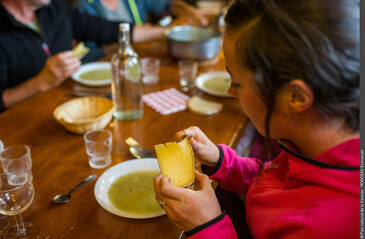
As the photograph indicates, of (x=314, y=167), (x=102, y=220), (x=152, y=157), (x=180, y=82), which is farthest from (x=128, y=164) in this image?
(x=180, y=82)

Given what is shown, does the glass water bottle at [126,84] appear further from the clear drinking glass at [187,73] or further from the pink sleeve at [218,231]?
the pink sleeve at [218,231]

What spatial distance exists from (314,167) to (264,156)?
117 mm

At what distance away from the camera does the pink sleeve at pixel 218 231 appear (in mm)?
716

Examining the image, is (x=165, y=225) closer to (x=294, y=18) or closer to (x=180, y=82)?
(x=294, y=18)

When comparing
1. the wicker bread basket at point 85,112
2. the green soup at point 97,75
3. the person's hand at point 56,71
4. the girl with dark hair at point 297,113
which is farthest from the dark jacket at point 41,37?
→ the girl with dark hair at point 297,113

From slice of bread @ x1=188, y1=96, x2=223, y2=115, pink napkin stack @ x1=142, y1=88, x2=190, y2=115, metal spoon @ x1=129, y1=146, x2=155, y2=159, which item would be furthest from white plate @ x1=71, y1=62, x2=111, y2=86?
metal spoon @ x1=129, y1=146, x2=155, y2=159

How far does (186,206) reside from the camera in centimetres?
73

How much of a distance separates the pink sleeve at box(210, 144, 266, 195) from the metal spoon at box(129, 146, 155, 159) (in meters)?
0.23

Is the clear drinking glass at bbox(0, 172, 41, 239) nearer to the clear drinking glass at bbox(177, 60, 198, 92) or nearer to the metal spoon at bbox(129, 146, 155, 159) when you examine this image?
the metal spoon at bbox(129, 146, 155, 159)

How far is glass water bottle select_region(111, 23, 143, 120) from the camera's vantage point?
131cm

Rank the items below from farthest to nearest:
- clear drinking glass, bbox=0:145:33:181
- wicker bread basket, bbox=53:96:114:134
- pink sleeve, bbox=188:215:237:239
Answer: wicker bread basket, bbox=53:96:114:134, clear drinking glass, bbox=0:145:33:181, pink sleeve, bbox=188:215:237:239

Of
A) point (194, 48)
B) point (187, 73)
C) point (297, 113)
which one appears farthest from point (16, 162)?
point (194, 48)

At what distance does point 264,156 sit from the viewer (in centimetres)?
76

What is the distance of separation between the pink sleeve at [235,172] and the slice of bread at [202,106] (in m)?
0.33
